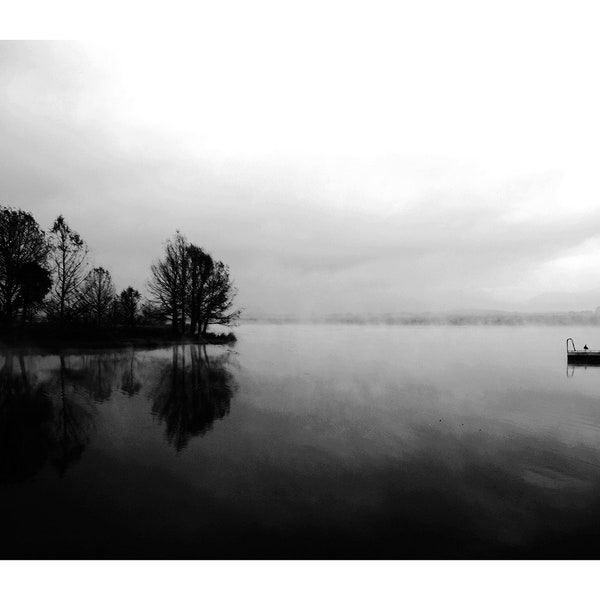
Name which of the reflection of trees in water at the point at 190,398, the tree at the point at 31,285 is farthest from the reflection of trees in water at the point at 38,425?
the tree at the point at 31,285

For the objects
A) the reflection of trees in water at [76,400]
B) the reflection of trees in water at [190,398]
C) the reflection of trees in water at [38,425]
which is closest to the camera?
the reflection of trees in water at [38,425]

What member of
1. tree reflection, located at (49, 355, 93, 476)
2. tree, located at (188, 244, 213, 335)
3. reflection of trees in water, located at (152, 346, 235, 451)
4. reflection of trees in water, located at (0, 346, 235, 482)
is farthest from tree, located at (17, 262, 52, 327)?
tree reflection, located at (49, 355, 93, 476)

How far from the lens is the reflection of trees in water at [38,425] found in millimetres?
8750

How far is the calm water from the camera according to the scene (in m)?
6.16

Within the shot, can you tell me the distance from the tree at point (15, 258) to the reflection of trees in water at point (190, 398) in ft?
85.7

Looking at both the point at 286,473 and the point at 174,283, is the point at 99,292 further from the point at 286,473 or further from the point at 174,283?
the point at 286,473

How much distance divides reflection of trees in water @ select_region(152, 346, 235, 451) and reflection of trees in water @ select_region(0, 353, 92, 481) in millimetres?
2651

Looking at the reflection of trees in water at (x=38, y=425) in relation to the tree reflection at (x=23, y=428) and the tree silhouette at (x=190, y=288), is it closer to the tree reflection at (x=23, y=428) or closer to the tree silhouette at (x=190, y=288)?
the tree reflection at (x=23, y=428)

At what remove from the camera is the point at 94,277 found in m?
58.3

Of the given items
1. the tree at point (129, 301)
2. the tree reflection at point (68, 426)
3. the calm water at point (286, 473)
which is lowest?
the calm water at point (286, 473)

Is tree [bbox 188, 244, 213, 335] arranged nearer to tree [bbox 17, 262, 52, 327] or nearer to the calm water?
tree [bbox 17, 262, 52, 327]

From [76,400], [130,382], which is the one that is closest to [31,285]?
[130,382]

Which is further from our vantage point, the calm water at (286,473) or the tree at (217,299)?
the tree at (217,299)

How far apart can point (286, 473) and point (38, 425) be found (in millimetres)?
8624
